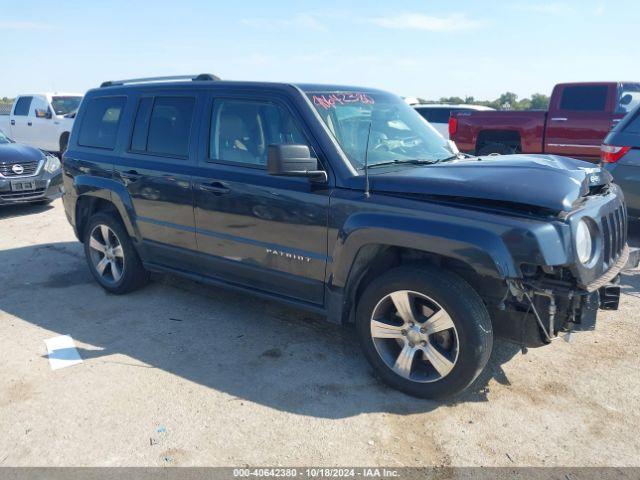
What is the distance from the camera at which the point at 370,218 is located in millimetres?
3295

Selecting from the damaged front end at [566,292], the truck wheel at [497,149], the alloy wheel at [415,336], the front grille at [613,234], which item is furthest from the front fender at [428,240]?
the truck wheel at [497,149]

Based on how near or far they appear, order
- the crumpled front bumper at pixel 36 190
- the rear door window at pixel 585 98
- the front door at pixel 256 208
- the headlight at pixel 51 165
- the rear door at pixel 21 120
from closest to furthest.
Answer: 1. the front door at pixel 256 208
2. the crumpled front bumper at pixel 36 190
3. the headlight at pixel 51 165
4. the rear door window at pixel 585 98
5. the rear door at pixel 21 120

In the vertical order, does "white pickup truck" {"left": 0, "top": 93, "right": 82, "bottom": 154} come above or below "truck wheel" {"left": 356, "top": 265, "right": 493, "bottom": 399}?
above

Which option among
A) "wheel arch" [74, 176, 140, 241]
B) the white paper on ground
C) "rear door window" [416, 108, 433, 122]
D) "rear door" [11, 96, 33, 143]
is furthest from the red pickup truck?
"rear door" [11, 96, 33, 143]

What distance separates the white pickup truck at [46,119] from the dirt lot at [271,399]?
35.1 ft

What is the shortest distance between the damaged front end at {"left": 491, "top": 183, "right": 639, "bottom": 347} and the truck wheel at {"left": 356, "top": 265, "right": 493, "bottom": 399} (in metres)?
0.17

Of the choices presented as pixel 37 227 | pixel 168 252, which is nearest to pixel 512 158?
pixel 168 252

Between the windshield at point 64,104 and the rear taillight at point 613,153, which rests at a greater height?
the windshield at point 64,104

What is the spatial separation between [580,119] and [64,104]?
41.9 ft

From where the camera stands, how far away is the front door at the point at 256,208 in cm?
366

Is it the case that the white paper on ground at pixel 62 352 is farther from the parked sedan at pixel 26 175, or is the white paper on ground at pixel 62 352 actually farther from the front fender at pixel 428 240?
the parked sedan at pixel 26 175

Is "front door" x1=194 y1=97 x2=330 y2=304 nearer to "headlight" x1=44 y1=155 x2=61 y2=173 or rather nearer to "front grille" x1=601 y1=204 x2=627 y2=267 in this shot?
"front grille" x1=601 y1=204 x2=627 y2=267

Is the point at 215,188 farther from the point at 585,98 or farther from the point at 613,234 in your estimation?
the point at 585,98

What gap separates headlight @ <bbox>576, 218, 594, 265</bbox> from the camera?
2.95m
